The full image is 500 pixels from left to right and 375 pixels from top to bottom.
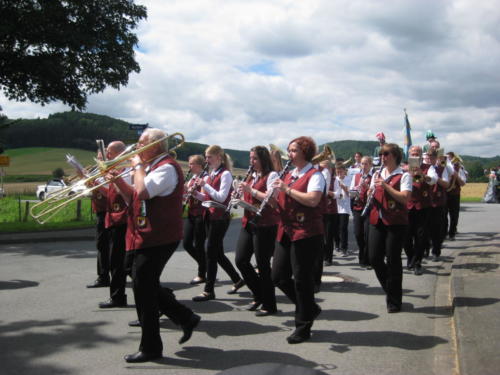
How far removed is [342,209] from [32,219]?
12.6 m

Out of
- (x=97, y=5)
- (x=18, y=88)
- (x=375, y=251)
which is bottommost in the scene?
(x=375, y=251)

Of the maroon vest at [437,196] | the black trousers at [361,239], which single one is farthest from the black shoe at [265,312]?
the maroon vest at [437,196]

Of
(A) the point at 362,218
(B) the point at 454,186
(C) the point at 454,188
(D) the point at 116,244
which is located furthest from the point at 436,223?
(D) the point at 116,244

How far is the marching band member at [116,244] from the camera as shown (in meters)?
6.01

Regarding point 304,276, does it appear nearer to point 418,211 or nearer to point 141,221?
point 141,221

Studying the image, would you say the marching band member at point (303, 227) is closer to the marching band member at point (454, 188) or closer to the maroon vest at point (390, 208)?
the maroon vest at point (390, 208)

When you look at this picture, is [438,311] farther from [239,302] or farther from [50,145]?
[50,145]

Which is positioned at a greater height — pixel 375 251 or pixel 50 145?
pixel 50 145

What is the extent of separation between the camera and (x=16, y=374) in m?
3.87

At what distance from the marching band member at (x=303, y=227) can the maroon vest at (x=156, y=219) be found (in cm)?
94

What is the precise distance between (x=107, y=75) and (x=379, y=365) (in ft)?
52.9

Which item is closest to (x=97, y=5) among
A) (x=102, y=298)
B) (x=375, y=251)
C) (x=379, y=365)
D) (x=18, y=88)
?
(x=18, y=88)

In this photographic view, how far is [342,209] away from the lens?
393 inches

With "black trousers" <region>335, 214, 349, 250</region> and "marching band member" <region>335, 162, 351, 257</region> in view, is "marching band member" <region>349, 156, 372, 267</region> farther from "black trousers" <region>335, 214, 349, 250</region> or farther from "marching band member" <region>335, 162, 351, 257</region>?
"black trousers" <region>335, 214, 349, 250</region>
